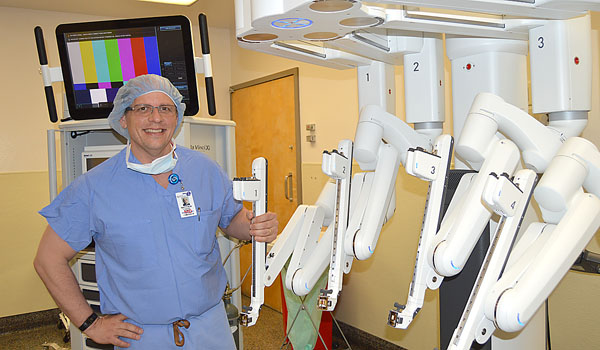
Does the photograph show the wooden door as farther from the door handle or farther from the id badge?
the id badge

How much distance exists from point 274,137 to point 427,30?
3.59 m

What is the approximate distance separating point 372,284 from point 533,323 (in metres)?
2.30

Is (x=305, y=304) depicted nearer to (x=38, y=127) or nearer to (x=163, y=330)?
(x=163, y=330)

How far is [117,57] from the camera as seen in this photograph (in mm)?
2445

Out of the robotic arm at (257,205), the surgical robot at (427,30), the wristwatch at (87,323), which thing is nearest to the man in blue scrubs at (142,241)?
the wristwatch at (87,323)

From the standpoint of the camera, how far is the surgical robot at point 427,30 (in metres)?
1.07

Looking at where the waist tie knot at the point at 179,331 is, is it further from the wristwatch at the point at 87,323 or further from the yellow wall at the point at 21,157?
the yellow wall at the point at 21,157

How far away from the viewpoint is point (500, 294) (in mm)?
1032

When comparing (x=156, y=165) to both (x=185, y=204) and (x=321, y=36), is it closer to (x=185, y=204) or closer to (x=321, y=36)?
(x=185, y=204)

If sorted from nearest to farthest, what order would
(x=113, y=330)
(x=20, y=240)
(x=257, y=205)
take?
(x=257, y=205), (x=113, y=330), (x=20, y=240)

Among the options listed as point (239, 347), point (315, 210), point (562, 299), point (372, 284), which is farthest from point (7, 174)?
point (562, 299)

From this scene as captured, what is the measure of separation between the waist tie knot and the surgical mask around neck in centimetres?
55

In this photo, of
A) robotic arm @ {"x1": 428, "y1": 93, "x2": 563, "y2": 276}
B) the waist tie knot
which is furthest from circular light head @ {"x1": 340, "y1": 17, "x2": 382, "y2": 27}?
the waist tie knot

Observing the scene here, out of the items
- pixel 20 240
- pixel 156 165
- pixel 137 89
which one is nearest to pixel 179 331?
pixel 156 165
